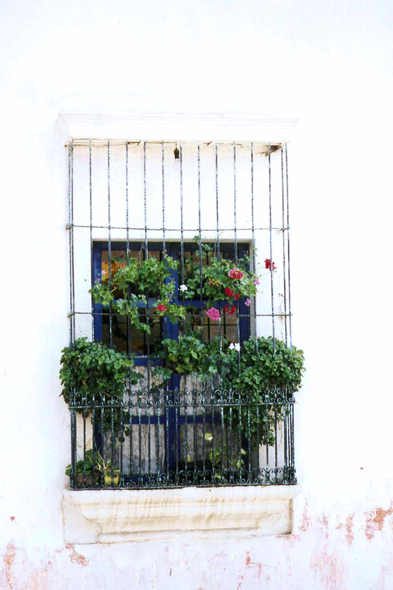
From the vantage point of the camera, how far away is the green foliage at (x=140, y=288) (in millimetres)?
5680

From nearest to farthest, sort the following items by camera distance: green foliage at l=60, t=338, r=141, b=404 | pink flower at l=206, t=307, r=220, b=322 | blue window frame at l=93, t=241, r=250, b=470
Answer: green foliage at l=60, t=338, r=141, b=404, pink flower at l=206, t=307, r=220, b=322, blue window frame at l=93, t=241, r=250, b=470

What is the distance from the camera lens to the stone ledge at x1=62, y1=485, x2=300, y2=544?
18.3ft

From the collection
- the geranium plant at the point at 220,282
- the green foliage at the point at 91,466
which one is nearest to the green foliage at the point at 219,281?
the geranium plant at the point at 220,282

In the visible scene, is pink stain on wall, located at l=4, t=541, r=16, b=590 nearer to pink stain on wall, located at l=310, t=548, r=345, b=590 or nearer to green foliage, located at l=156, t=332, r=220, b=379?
green foliage, located at l=156, t=332, r=220, b=379

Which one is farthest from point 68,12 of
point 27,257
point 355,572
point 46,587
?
point 355,572

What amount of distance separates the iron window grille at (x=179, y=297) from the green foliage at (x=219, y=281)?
Answer: 0.09 m

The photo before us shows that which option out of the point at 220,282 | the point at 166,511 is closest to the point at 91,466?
the point at 166,511

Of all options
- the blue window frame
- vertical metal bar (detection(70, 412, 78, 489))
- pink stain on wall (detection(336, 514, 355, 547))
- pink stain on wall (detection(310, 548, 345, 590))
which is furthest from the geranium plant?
pink stain on wall (detection(310, 548, 345, 590))

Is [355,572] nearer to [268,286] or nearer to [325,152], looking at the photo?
[268,286]

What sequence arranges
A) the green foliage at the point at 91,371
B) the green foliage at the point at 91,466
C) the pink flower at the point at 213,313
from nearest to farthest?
the green foliage at the point at 91,371 → the green foliage at the point at 91,466 → the pink flower at the point at 213,313

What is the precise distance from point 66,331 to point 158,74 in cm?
189

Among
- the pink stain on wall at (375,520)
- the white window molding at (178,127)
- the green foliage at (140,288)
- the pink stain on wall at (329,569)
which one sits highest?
the white window molding at (178,127)

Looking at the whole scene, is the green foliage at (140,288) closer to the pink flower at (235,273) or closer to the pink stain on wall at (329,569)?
the pink flower at (235,273)

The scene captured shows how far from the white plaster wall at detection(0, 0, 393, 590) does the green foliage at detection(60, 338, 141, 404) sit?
24 cm
